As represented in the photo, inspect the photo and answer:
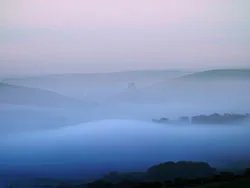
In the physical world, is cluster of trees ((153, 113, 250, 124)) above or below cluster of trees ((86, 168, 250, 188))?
above

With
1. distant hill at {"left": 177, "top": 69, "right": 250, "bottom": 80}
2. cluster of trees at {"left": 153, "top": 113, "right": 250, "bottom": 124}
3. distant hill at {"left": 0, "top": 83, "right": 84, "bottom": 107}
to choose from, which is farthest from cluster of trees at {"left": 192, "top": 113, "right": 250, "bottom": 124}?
distant hill at {"left": 0, "top": 83, "right": 84, "bottom": 107}

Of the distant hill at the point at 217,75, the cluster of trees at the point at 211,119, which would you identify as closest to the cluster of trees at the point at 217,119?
the cluster of trees at the point at 211,119

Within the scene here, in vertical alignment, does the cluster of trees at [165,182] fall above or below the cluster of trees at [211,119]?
below

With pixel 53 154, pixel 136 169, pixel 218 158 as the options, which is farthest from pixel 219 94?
pixel 53 154

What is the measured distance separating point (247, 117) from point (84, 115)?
39.3 inches

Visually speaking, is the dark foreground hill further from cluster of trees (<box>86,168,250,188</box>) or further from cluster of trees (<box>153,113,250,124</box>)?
cluster of trees (<box>153,113,250,124</box>)

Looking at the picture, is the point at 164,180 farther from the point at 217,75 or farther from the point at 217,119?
the point at 217,75

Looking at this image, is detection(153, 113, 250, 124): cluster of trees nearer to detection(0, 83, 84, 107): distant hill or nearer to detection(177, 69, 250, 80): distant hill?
detection(177, 69, 250, 80): distant hill

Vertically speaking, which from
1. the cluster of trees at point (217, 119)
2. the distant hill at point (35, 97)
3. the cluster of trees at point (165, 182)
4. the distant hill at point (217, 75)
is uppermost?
the distant hill at point (217, 75)

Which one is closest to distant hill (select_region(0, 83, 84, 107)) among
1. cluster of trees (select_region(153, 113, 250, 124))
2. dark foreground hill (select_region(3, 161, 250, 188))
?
dark foreground hill (select_region(3, 161, 250, 188))

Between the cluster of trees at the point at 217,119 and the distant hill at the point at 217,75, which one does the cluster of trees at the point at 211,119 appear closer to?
the cluster of trees at the point at 217,119

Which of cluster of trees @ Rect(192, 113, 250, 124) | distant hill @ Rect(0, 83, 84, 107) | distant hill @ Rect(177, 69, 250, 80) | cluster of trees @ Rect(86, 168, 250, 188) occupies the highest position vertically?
distant hill @ Rect(177, 69, 250, 80)

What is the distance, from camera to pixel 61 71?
234 centimetres

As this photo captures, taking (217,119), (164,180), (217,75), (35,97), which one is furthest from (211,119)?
(35,97)
